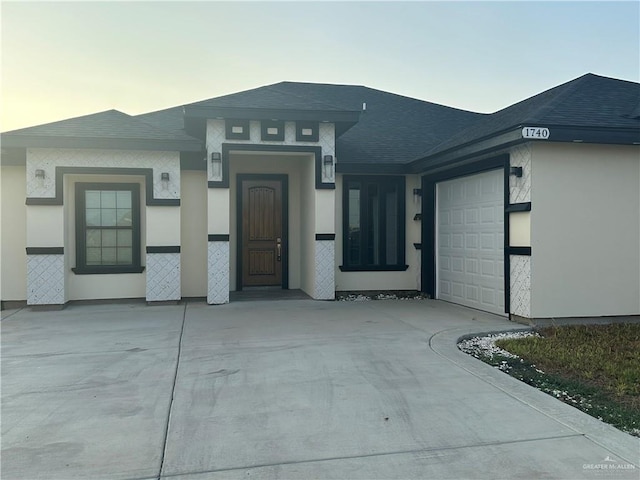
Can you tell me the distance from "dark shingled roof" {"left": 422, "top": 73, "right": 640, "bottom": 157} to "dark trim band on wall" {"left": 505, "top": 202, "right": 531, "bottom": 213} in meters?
1.26

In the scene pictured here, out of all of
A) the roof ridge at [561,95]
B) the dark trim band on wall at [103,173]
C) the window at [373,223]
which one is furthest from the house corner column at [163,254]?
the roof ridge at [561,95]

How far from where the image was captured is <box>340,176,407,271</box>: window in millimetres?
11797

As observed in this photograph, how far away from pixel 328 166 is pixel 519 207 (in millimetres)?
4092

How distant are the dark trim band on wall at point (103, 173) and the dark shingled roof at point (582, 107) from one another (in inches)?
242

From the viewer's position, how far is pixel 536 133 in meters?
7.66

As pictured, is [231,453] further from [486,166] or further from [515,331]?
[486,166]

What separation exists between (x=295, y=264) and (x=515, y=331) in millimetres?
6066

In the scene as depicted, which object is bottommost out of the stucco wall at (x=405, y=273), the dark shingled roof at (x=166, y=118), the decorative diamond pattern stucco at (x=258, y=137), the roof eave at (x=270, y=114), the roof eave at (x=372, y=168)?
the stucco wall at (x=405, y=273)

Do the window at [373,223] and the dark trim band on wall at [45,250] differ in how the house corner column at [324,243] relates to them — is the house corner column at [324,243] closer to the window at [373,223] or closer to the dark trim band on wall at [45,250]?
the window at [373,223]

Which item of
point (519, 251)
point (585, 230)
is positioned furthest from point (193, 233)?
point (585, 230)

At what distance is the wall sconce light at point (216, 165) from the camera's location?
10.2 m

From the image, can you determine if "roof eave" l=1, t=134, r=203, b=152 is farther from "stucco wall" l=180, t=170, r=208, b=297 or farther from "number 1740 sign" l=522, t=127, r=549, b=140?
"number 1740 sign" l=522, t=127, r=549, b=140

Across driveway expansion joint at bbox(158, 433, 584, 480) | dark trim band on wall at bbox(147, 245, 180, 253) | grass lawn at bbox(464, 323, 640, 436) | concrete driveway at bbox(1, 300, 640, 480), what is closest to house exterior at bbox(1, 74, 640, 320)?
dark trim band on wall at bbox(147, 245, 180, 253)

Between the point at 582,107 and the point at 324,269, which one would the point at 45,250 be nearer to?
the point at 324,269
